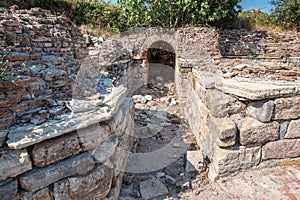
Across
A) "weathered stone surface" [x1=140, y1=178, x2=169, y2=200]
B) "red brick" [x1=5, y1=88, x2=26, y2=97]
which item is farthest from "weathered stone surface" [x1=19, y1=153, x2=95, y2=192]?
"weathered stone surface" [x1=140, y1=178, x2=169, y2=200]

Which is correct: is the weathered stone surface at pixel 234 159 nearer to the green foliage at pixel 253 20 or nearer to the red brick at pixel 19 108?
the red brick at pixel 19 108

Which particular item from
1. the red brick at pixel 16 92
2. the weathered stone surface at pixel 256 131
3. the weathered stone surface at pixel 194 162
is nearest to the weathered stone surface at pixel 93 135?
the red brick at pixel 16 92

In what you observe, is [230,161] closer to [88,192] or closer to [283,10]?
[88,192]

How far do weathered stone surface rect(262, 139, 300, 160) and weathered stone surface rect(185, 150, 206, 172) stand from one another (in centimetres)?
66

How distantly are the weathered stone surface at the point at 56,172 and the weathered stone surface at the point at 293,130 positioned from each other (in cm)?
180

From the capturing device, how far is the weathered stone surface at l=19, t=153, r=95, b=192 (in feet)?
4.44

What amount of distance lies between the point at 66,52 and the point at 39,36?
0.43 metres

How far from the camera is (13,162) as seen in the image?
1.29 metres

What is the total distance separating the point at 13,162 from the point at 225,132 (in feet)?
5.40

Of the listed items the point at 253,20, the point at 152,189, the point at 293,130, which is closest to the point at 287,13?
the point at 253,20

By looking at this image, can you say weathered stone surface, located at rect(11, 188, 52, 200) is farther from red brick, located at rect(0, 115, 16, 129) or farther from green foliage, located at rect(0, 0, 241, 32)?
green foliage, located at rect(0, 0, 241, 32)

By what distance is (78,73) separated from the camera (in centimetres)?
277

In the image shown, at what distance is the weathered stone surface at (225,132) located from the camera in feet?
5.98

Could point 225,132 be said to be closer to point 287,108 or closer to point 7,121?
point 287,108
